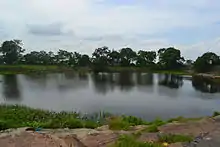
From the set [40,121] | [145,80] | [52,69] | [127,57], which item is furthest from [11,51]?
[40,121]

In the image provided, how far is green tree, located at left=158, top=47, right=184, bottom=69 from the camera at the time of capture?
198ft

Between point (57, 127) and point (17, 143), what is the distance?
2.72 m

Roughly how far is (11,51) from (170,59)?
35129 millimetres

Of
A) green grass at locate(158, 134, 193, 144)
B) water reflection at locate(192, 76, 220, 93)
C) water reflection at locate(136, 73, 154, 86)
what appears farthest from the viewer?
water reflection at locate(136, 73, 154, 86)

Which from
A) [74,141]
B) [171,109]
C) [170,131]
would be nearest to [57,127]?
[74,141]

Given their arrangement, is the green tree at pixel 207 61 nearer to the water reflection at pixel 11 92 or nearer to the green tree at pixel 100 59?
the green tree at pixel 100 59

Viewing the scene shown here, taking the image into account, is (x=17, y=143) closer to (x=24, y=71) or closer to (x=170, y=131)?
(x=170, y=131)

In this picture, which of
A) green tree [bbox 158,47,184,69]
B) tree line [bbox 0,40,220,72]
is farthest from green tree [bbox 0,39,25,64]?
green tree [bbox 158,47,184,69]

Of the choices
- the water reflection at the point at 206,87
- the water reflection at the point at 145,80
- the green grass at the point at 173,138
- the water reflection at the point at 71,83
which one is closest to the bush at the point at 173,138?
the green grass at the point at 173,138

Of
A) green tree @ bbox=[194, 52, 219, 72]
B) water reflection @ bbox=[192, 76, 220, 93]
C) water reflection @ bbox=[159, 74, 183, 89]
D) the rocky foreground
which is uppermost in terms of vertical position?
green tree @ bbox=[194, 52, 219, 72]

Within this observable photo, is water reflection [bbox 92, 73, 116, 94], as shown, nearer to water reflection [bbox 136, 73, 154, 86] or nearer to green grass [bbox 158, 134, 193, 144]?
water reflection [bbox 136, 73, 154, 86]

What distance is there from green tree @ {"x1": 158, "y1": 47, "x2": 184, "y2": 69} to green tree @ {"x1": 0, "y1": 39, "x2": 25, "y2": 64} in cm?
3219

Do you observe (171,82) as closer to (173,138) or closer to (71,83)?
(71,83)

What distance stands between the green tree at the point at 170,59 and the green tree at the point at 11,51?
32.2m
